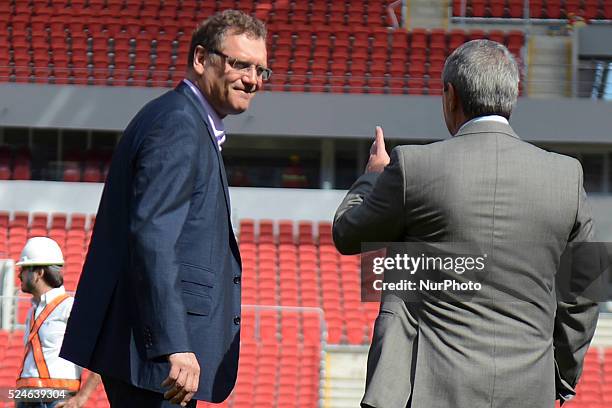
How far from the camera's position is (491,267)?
247 cm

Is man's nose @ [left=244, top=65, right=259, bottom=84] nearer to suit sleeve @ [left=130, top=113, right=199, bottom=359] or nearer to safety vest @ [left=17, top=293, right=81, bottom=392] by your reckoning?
suit sleeve @ [left=130, top=113, right=199, bottom=359]

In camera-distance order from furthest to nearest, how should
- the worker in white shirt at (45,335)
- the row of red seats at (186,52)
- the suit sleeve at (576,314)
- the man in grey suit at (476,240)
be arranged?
the row of red seats at (186,52) < the worker in white shirt at (45,335) < the suit sleeve at (576,314) < the man in grey suit at (476,240)

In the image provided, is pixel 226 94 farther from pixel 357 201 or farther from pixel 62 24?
pixel 62 24

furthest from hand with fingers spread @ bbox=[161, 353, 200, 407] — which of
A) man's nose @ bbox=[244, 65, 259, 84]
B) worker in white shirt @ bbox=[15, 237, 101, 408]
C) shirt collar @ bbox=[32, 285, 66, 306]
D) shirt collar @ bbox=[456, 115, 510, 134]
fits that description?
shirt collar @ bbox=[32, 285, 66, 306]

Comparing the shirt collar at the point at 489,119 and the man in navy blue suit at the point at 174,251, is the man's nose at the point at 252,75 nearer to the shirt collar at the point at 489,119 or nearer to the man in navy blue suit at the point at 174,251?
the man in navy blue suit at the point at 174,251

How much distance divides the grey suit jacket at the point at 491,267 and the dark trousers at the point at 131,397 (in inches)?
21.1

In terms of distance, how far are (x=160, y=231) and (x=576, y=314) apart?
97 centimetres

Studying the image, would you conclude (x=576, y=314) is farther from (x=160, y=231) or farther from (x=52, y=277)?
(x=52, y=277)

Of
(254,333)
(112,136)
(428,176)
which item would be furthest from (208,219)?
(112,136)

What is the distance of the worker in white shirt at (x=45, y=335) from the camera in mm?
4664

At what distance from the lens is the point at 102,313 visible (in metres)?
2.78

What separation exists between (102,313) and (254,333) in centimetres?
639

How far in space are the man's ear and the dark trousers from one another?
2.65 ft

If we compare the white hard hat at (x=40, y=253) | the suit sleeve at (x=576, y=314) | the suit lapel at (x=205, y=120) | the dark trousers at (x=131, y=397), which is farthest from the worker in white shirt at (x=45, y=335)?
the suit sleeve at (x=576, y=314)
